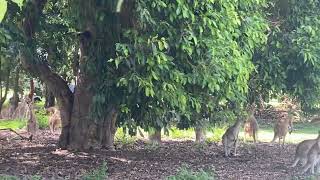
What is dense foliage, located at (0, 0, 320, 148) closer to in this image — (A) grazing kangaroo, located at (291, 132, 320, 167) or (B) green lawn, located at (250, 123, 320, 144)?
(A) grazing kangaroo, located at (291, 132, 320, 167)

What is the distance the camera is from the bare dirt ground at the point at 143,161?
9656mm

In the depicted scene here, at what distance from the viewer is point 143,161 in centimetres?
1123

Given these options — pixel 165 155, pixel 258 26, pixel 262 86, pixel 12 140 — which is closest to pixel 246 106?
pixel 262 86

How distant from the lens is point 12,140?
14.6 metres

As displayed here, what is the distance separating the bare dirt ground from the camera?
9.66m

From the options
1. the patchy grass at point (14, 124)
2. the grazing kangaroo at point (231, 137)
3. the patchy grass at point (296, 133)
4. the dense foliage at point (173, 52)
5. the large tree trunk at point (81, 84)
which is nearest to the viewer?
the dense foliage at point (173, 52)

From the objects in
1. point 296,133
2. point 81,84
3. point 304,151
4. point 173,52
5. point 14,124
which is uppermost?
point 173,52

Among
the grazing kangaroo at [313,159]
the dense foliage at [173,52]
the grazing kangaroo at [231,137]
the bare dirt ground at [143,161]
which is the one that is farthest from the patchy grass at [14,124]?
the grazing kangaroo at [313,159]

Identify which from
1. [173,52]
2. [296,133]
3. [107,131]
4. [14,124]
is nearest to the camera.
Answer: [173,52]

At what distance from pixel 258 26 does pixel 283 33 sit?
1476 millimetres

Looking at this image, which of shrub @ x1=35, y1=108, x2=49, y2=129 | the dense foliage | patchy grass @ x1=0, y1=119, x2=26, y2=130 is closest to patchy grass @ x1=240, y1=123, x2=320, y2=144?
the dense foliage

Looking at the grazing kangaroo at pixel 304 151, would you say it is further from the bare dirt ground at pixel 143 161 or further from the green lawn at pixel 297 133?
the green lawn at pixel 297 133

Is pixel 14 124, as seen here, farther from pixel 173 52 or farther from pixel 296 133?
pixel 173 52

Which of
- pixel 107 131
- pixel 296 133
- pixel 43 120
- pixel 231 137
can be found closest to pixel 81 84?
pixel 107 131
